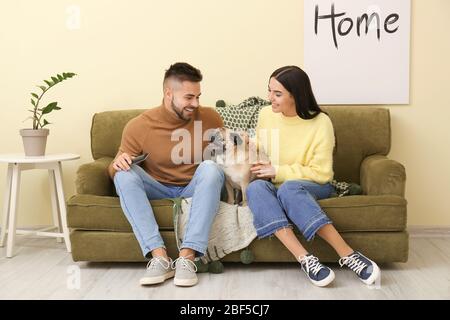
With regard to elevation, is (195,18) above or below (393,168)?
above

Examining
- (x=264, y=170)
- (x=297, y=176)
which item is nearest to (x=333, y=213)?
(x=297, y=176)

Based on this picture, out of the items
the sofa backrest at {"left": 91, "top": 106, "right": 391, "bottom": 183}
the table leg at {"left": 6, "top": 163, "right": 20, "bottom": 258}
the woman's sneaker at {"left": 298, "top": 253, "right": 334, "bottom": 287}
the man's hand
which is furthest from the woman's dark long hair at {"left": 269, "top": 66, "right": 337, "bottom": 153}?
the table leg at {"left": 6, "top": 163, "right": 20, "bottom": 258}

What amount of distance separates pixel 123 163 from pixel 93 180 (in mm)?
217

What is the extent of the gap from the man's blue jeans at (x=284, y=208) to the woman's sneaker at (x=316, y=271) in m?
0.09

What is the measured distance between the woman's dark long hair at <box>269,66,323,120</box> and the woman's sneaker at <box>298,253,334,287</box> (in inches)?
25.3

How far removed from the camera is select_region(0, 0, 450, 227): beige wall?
10.4 feet

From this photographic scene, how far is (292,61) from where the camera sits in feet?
10.4

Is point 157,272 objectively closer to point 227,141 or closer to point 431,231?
point 227,141

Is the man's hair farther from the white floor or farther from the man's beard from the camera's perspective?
the white floor

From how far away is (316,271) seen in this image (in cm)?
222

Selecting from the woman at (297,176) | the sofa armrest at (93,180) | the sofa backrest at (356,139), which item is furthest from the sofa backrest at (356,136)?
the sofa armrest at (93,180)

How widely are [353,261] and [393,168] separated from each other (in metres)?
0.52
